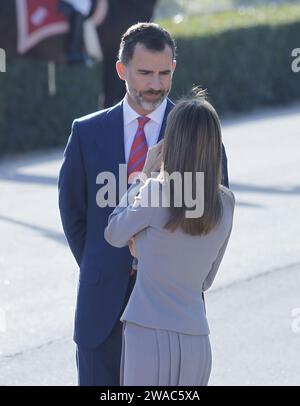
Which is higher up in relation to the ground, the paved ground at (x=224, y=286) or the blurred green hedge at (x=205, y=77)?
the blurred green hedge at (x=205, y=77)

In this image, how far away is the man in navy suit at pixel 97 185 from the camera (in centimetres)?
456

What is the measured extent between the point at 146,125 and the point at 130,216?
0.65 meters

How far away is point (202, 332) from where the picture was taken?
4219 mm

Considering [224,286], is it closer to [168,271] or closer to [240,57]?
[168,271]

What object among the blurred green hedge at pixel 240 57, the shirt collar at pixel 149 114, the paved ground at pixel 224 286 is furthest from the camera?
the blurred green hedge at pixel 240 57

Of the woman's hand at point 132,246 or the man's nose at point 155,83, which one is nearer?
the woman's hand at point 132,246

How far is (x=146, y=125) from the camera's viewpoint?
15.4ft

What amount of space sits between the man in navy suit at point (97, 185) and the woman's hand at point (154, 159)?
1.34 feet

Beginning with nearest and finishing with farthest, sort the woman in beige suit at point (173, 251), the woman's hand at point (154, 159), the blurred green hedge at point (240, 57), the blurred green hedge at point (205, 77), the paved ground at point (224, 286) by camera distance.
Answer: the woman in beige suit at point (173, 251)
the woman's hand at point (154, 159)
the paved ground at point (224, 286)
the blurred green hedge at point (205, 77)
the blurred green hedge at point (240, 57)

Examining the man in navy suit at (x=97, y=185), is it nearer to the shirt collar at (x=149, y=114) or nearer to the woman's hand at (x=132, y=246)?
the shirt collar at (x=149, y=114)

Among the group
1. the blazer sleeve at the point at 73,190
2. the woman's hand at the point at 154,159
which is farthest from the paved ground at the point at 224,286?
the woman's hand at the point at 154,159

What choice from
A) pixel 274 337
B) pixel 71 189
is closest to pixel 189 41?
pixel 274 337

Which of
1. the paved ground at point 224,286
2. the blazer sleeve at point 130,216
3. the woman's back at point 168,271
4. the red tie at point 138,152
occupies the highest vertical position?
the red tie at point 138,152

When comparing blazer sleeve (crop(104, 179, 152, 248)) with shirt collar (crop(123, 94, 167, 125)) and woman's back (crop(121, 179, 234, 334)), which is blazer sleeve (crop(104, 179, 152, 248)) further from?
shirt collar (crop(123, 94, 167, 125))
